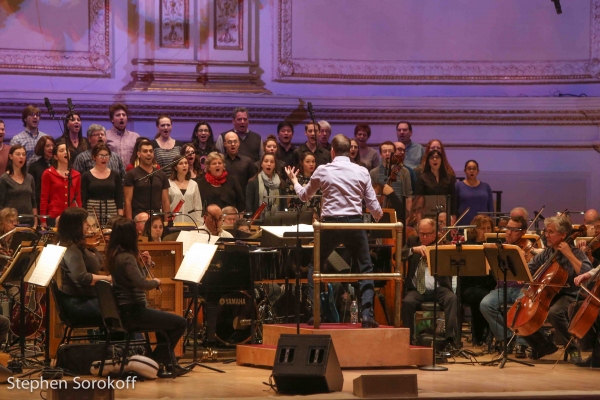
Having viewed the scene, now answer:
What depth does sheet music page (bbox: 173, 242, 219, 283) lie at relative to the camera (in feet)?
23.0

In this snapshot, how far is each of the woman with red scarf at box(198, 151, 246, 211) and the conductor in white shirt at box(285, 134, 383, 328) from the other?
87.0 inches

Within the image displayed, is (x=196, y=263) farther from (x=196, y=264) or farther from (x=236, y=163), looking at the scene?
(x=236, y=163)

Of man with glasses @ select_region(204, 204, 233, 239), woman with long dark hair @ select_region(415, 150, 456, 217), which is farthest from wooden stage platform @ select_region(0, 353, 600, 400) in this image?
woman with long dark hair @ select_region(415, 150, 456, 217)

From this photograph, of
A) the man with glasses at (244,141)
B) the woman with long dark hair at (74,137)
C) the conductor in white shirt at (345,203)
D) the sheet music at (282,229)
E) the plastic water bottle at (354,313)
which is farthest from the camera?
the man with glasses at (244,141)

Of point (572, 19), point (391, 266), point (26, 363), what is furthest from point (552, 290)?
point (572, 19)

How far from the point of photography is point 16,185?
370 inches

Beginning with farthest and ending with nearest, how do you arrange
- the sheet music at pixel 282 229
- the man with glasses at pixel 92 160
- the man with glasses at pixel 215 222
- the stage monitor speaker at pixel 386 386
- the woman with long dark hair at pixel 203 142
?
the woman with long dark hair at pixel 203 142, the man with glasses at pixel 92 160, the man with glasses at pixel 215 222, the sheet music at pixel 282 229, the stage monitor speaker at pixel 386 386

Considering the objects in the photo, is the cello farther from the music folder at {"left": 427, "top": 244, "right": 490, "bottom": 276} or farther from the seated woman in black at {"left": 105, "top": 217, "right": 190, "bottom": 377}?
the seated woman in black at {"left": 105, "top": 217, "right": 190, "bottom": 377}

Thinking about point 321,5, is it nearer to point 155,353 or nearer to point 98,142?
point 98,142

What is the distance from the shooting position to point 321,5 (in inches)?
491

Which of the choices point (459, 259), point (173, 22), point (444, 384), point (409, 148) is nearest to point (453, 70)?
point (409, 148)

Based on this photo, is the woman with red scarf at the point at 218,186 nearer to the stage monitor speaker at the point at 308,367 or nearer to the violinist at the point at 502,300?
the violinist at the point at 502,300

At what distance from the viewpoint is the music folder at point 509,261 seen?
25.0 feet

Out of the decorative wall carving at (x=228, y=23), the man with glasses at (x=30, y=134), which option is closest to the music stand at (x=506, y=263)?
the man with glasses at (x=30, y=134)
